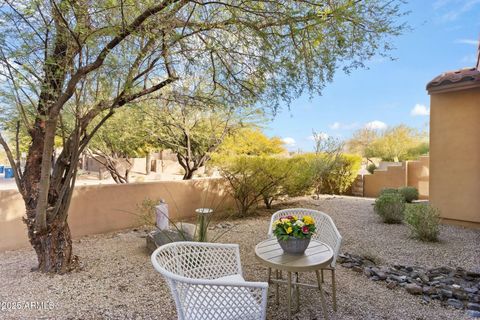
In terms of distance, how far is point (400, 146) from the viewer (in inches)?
688

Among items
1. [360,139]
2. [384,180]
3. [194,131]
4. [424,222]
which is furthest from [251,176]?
[360,139]

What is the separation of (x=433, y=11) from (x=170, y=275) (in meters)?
4.35

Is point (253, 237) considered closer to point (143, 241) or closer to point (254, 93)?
point (143, 241)

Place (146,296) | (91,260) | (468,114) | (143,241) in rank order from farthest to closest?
(468,114) < (143,241) < (91,260) < (146,296)

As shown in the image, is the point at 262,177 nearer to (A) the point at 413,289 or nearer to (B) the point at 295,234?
(A) the point at 413,289

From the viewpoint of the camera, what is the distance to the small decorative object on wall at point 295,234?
2.86 metres

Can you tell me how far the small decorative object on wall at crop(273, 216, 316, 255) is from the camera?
286 cm

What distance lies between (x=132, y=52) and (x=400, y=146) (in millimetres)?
17131

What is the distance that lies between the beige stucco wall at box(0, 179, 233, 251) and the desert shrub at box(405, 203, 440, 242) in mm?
4668

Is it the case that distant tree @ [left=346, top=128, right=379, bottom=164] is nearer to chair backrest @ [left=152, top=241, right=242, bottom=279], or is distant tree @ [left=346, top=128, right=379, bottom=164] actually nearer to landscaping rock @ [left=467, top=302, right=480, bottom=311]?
landscaping rock @ [left=467, top=302, right=480, bottom=311]

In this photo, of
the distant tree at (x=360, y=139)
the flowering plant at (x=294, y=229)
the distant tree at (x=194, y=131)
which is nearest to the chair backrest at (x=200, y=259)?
the flowering plant at (x=294, y=229)

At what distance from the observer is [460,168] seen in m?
6.69

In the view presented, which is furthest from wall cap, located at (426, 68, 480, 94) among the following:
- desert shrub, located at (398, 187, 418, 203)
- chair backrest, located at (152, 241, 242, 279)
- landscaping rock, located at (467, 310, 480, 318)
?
chair backrest, located at (152, 241, 242, 279)

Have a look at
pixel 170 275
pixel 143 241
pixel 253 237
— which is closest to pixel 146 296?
pixel 170 275
